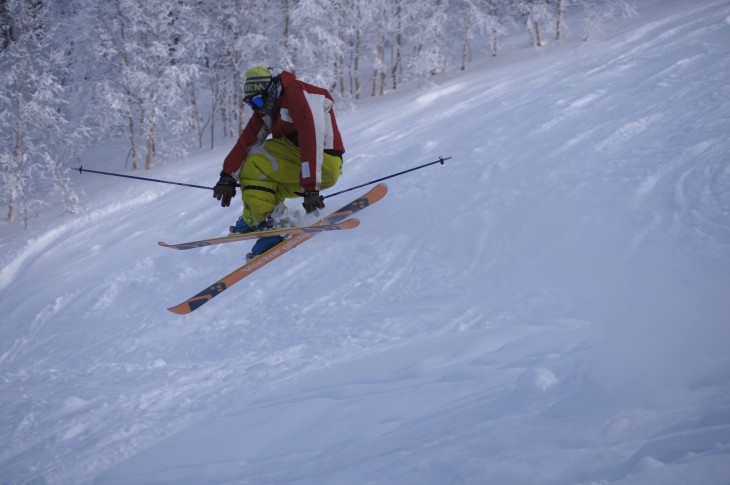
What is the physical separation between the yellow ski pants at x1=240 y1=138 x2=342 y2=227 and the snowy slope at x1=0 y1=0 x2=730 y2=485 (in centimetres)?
93

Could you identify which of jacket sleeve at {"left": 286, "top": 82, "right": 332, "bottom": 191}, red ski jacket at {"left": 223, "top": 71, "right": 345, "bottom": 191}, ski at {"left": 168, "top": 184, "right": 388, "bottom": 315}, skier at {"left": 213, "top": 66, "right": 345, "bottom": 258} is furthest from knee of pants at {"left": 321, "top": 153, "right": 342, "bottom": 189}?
ski at {"left": 168, "top": 184, "right": 388, "bottom": 315}

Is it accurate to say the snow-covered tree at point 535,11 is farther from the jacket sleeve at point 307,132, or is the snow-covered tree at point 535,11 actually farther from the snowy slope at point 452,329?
the jacket sleeve at point 307,132

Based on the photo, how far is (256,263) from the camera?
16.1 feet

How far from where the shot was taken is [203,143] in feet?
70.4

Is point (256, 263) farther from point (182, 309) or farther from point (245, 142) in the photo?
point (245, 142)

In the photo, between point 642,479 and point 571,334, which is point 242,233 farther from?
point 642,479

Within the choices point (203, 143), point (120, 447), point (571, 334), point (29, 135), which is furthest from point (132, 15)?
point (571, 334)

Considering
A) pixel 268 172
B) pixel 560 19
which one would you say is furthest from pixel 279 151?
pixel 560 19

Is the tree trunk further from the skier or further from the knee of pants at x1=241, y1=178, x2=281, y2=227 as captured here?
the knee of pants at x1=241, y1=178, x2=281, y2=227

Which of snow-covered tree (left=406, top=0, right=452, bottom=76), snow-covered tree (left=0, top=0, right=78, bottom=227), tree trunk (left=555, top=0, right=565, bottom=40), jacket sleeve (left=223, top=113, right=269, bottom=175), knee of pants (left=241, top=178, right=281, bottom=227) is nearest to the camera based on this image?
knee of pants (left=241, top=178, right=281, bottom=227)

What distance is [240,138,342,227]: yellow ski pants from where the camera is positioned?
4.89 m

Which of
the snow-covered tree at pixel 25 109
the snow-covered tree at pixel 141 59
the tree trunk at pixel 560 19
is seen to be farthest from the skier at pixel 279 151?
the tree trunk at pixel 560 19

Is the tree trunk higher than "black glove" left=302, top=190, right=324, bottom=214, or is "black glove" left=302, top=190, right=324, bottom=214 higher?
the tree trunk

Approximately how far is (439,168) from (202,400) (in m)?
4.24
